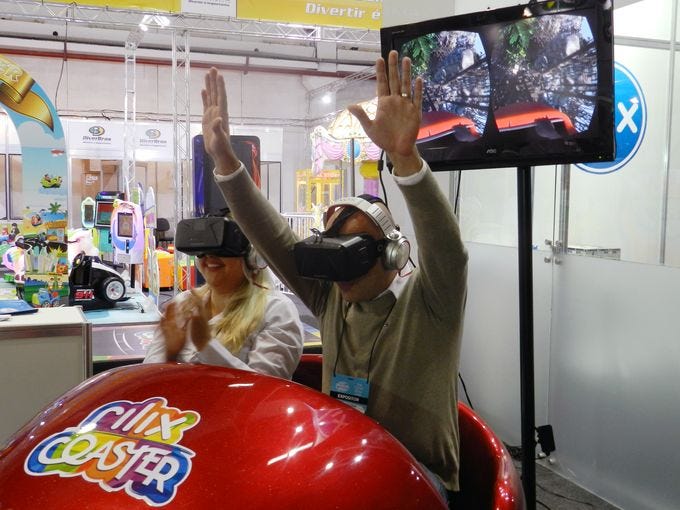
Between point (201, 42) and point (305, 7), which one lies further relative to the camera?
point (201, 42)

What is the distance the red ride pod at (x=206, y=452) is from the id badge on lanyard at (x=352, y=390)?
0.29m

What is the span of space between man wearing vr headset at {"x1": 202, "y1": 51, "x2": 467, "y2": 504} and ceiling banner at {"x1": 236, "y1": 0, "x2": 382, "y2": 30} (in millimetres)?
4949

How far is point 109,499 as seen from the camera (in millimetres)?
1016

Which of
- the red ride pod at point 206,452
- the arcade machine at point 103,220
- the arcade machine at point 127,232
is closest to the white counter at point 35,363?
the red ride pod at point 206,452

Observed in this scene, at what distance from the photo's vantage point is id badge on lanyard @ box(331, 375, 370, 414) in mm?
1556

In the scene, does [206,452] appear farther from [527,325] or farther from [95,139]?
[95,139]

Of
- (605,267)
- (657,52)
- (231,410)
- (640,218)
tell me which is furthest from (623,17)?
(231,410)

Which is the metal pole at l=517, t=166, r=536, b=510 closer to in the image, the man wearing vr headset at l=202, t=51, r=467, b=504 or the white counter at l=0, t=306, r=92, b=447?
the man wearing vr headset at l=202, t=51, r=467, b=504

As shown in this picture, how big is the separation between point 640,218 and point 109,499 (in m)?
2.92

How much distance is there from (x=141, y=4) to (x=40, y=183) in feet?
5.75

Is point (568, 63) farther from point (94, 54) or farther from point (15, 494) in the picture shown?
point (94, 54)

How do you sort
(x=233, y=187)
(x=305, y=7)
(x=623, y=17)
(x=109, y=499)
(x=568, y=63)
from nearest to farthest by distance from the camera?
(x=109, y=499) < (x=233, y=187) < (x=568, y=63) < (x=623, y=17) < (x=305, y=7)

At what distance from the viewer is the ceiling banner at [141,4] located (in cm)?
572

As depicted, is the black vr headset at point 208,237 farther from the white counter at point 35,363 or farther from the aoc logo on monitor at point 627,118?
the aoc logo on monitor at point 627,118
